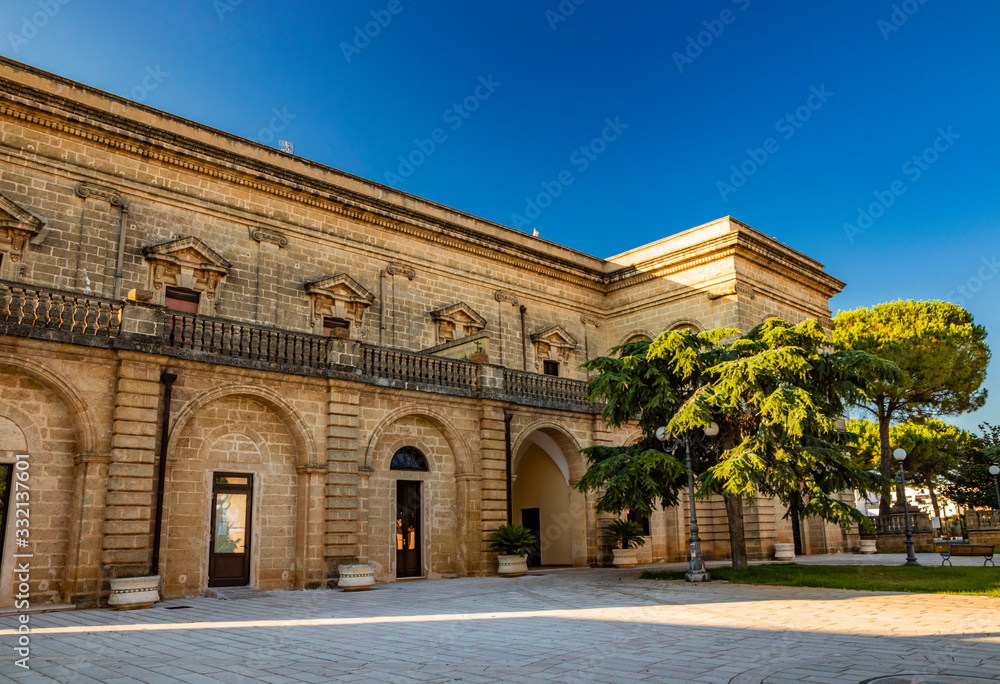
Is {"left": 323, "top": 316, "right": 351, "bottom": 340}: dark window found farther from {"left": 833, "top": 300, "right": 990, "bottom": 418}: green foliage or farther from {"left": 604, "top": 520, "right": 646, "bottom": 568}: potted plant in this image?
{"left": 833, "top": 300, "right": 990, "bottom": 418}: green foliage

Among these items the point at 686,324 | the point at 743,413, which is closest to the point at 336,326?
the point at 743,413

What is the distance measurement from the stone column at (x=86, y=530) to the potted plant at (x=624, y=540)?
13644 mm

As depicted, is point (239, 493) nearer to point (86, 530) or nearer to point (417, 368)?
point (86, 530)

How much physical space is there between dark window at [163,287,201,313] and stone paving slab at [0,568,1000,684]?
7922 millimetres

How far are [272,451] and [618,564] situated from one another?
10.7 metres

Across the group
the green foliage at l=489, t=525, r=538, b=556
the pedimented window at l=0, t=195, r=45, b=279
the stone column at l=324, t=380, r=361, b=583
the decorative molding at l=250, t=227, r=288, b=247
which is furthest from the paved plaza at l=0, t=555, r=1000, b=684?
the decorative molding at l=250, t=227, r=288, b=247

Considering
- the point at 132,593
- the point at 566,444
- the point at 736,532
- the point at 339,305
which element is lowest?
the point at 132,593

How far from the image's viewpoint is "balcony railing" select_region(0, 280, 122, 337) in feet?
42.3

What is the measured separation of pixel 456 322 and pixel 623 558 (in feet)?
29.9

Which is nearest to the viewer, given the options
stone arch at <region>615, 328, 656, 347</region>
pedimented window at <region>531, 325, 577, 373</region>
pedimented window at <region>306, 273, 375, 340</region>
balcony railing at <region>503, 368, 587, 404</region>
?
balcony railing at <region>503, 368, 587, 404</region>

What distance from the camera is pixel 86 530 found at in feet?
42.3

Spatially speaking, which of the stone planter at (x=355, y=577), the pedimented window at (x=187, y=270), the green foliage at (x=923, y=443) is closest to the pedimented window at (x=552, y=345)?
the pedimented window at (x=187, y=270)

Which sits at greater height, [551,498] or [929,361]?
[929,361]

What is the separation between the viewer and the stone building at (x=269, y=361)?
43.9 ft
